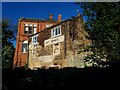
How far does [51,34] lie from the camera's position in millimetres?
39531

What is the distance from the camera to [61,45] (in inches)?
1433

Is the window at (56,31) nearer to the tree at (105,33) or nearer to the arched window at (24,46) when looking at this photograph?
the arched window at (24,46)

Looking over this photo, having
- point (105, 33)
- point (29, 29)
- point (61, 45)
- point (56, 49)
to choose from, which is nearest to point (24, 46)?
point (29, 29)

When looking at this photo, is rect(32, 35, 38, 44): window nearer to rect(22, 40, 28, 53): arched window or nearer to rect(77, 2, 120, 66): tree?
rect(22, 40, 28, 53): arched window

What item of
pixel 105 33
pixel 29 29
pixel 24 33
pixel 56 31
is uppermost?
pixel 29 29

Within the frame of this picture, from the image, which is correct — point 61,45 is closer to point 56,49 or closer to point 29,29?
point 56,49

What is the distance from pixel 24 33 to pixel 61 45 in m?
16.2

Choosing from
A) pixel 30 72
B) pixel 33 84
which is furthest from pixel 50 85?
pixel 30 72

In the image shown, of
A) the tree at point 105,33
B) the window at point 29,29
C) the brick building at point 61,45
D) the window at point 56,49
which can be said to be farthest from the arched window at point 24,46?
the tree at point 105,33

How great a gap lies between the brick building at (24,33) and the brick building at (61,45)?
5.08 metres

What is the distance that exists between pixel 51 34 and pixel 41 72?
13.4 m

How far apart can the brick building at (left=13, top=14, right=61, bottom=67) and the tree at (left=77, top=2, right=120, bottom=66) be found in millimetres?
31362

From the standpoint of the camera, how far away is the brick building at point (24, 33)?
156 ft

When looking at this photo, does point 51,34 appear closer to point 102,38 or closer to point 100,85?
point 102,38
